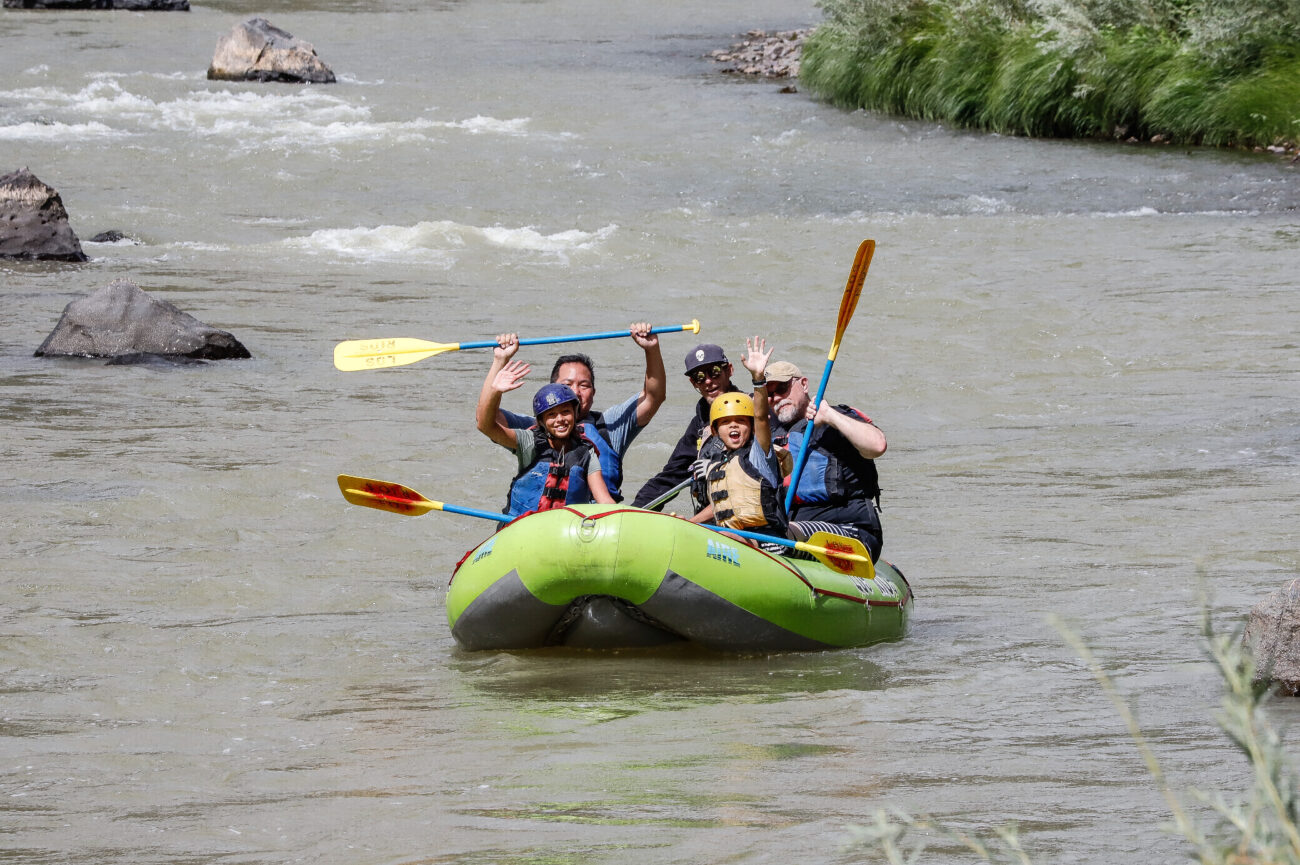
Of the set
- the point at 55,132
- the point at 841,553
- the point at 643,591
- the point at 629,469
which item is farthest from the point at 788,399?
the point at 55,132

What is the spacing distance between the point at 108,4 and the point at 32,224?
2283 cm

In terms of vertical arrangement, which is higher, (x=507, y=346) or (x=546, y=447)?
(x=507, y=346)

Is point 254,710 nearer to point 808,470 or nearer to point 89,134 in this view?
point 808,470

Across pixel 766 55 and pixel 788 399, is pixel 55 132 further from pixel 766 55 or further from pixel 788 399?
pixel 788 399

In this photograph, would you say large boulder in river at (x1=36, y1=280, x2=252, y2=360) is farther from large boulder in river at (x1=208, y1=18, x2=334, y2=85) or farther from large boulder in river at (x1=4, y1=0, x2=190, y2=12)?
large boulder in river at (x1=4, y1=0, x2=190, y2=12)

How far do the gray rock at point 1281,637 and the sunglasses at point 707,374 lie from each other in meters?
2.22

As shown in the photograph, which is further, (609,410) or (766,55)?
(766,55)

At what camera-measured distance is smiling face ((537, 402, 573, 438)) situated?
637 cm

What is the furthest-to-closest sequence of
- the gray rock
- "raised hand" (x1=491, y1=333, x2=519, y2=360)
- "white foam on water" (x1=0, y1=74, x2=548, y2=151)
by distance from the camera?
"white foam on water" (x1=0, y1=74, x2=548, y2=151), "raised hand" (x1=491, y1=333, x2=519, y2=360), the gray rock

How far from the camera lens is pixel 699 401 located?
22.7 feet

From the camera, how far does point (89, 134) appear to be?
20.9 m

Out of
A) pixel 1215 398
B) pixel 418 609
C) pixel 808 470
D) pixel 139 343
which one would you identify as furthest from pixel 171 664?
pixel 1215 398

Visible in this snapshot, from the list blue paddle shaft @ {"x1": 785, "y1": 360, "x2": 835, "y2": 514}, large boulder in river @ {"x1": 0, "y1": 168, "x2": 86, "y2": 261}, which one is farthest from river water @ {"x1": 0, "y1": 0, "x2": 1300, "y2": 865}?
blue paddle shaft @ {"x1": 785, "y1": 360, "x2": 835, "y2": 514}

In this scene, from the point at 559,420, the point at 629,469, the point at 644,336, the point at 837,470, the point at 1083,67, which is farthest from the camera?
the point at 1083,67
